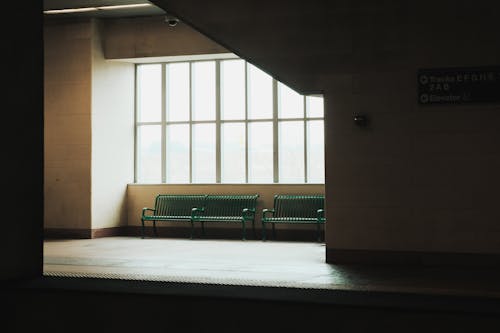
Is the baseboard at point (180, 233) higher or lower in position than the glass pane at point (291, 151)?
lower

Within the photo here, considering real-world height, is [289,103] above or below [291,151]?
above

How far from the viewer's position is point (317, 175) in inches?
476

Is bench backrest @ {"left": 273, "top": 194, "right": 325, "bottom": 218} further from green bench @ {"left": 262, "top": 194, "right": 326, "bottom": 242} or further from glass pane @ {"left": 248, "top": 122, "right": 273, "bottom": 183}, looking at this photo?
glass pane @ {"left": 248, "top": 122, "right": 273, "bottom": 183}

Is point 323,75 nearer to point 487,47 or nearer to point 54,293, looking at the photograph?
Answer: point 487,47

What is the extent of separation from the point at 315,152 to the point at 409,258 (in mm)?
4846

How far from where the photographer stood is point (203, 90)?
42.1 feet

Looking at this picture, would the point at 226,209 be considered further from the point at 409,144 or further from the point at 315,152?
the point at 409,144

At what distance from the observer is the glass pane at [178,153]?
42.4ft

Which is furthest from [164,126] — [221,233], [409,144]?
[409,144]

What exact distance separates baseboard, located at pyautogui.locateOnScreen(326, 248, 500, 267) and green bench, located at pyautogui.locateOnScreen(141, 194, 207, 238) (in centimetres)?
511

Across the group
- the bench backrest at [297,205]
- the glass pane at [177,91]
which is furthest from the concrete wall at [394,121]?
the glass pane at [177,91]

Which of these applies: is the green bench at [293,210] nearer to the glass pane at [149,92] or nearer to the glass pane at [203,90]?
the glass pane at [203,90]

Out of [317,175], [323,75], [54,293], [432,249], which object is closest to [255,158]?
[317,175]

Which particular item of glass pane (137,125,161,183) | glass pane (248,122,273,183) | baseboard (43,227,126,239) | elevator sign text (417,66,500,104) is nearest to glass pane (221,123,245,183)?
glass pane (248,122,273,183)
